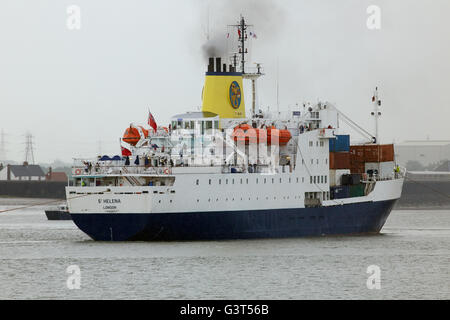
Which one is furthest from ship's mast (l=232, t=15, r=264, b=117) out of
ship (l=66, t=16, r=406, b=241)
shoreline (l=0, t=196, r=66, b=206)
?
shoreline (l=0, t=196, r=66, b=206)

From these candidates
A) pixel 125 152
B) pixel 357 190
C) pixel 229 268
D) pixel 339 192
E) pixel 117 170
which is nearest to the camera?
pixel 229 268

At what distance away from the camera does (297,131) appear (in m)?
52.9

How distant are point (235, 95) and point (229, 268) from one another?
655 inches

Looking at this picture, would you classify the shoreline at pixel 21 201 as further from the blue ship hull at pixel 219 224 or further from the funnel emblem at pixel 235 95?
the blue ship hull at pixel 219 224

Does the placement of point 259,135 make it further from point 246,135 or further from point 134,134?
point 134,134

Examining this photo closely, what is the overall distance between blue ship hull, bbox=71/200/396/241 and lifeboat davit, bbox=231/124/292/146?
3.81 meters

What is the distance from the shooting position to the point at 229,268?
39562 millimetres

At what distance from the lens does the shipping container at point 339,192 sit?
174 ft

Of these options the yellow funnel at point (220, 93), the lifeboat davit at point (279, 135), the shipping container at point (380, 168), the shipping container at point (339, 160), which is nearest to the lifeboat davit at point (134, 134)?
the yellow funnel at point (220, 93)

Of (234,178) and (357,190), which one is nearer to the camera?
(234,178)

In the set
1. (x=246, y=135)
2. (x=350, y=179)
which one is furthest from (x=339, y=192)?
(x=246, y=135)

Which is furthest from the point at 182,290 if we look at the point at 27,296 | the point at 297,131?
the point at 297,131

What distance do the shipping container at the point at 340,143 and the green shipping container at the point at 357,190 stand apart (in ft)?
7.30

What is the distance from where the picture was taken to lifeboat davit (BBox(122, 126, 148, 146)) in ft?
165
